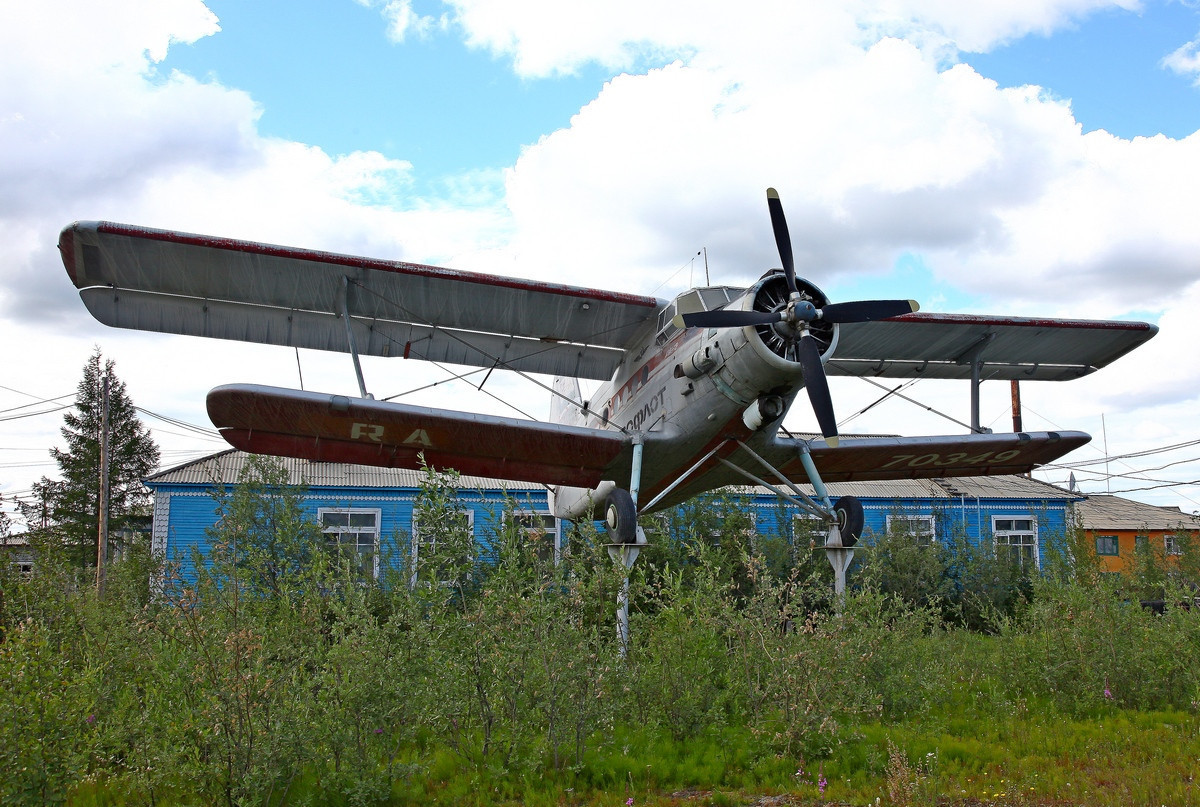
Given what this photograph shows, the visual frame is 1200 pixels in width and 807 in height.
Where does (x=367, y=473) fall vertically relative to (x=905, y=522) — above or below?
above

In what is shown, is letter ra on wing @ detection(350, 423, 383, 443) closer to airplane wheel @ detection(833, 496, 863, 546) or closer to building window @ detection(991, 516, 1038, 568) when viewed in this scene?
airplane wheel @ detection(833, 496, 863, 546)

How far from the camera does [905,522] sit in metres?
23.7

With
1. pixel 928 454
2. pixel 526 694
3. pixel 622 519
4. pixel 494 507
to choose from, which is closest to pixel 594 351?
pixel 622 519

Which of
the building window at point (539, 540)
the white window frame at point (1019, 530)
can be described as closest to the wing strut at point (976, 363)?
the building window at point (539, 540)

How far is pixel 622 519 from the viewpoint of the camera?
1002cm

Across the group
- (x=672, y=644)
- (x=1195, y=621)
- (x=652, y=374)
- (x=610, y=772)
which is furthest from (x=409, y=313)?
(x=1195, y=621)

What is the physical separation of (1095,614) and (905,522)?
54.2 feet

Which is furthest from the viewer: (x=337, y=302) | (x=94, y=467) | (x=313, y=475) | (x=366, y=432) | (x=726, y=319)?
(x=94, y=467)

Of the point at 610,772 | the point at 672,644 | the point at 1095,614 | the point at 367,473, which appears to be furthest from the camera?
the point at 367,473

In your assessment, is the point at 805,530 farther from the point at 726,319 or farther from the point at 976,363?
the point at 726,319

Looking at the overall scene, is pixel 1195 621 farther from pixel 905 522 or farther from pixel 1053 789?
pixel 905 522

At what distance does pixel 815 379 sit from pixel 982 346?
6.25m

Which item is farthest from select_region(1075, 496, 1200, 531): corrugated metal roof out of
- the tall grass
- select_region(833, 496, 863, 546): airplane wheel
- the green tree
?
the green tree

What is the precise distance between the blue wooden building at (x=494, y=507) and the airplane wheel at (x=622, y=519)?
1162 centimetres
